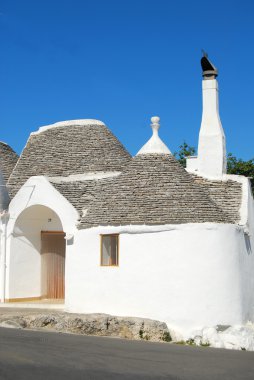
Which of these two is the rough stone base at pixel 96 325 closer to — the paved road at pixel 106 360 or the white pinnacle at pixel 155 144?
the paved road at pixel 106 360

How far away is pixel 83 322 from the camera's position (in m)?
15.3

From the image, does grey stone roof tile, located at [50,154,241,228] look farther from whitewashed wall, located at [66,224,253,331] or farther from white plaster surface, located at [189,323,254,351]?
white plaster surface, located at [189,323,254,351]

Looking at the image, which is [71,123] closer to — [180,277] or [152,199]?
[152,199]

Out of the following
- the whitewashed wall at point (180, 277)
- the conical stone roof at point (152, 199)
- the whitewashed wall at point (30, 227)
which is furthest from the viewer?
the whitewashed wall at point (30, 227)

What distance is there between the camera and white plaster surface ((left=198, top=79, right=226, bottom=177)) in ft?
67.9

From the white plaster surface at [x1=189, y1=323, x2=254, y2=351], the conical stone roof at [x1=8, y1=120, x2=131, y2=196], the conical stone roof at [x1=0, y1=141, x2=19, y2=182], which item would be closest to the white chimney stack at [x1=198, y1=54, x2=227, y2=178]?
the conical stone roof at [x1=8, y1=120, x2=131, y2=196]

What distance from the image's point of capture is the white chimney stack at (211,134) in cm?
2069

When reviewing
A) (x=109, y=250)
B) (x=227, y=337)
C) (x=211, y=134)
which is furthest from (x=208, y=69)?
(x=227, y=337)

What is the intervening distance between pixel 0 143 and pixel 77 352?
1553cm

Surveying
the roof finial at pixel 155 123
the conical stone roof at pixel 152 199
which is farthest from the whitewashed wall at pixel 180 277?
the roof finial at pixel 155 123

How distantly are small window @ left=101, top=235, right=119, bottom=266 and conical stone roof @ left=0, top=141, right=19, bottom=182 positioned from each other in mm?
6927

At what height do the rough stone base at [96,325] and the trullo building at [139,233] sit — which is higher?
the trullo building at [139,233]

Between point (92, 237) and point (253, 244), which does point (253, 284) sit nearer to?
point (253, 244)

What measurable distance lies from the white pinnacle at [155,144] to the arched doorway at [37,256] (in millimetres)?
4250
